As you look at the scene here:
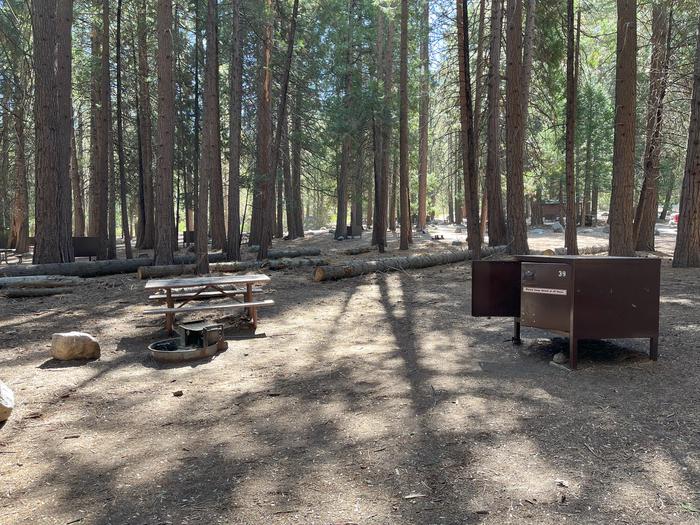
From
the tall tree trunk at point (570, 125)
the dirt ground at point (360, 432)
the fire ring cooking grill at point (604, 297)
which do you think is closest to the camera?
the dirt ground at point (360, 432)

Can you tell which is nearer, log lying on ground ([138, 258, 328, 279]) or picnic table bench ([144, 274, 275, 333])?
picnic table bench ([144, 274, 275, 333])

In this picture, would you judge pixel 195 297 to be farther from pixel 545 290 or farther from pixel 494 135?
pixel 494 135

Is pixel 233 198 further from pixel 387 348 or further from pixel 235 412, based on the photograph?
pixel 235 412

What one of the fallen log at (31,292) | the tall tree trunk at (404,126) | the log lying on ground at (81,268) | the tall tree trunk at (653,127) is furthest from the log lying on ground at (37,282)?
the tall tree trunk at (653,127)

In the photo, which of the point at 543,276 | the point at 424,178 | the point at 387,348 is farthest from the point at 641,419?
the point at 424,178

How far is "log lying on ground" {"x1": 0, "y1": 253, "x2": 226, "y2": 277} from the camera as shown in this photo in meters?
11.9

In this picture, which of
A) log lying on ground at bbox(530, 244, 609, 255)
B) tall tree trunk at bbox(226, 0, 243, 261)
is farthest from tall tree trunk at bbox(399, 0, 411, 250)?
tall tree trunk at bbox(226, 0, 243, 261)

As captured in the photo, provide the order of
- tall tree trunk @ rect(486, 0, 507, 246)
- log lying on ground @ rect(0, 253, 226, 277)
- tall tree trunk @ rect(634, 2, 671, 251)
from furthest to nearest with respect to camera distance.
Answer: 1. tall tree trunk @ rect(486, 0, 507, 246)
2. tall tree trunk @ rect(634, 2, 671, 251)
3. log lying on ground @ rect(0, 253, 226, 277)

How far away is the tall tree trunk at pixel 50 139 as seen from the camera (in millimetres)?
12445

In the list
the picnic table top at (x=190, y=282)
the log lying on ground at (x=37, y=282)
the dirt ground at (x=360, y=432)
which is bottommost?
the dirt ground at (x=360, y=432)

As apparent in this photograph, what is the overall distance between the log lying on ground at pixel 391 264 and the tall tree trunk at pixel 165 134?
4138mm

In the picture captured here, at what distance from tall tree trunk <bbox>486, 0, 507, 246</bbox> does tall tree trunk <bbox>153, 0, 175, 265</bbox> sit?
9235 millimetres

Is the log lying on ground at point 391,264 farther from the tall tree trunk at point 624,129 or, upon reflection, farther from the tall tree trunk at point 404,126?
the tall tree trunk at point 404,126

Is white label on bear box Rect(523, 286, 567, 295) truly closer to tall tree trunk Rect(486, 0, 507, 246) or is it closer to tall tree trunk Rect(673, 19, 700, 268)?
tall tree trunk Rect(673, 19, 700, 268)
